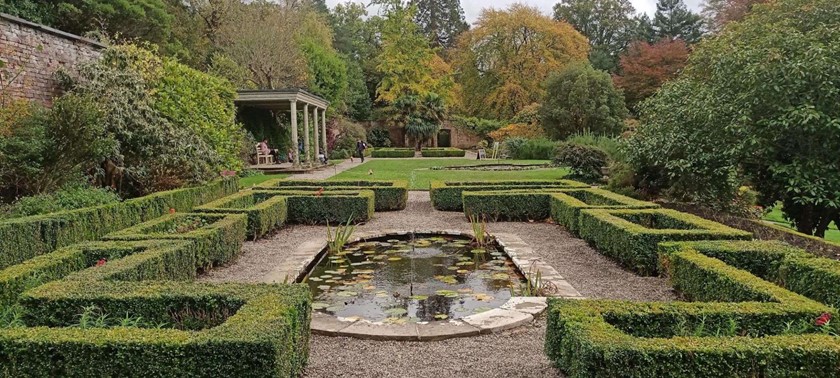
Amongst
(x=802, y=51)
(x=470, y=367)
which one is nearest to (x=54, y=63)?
(x=470, y=367)

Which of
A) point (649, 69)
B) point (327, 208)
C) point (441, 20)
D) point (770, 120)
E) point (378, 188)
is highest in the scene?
point (441, 20)

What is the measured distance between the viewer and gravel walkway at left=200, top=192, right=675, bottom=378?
3.62m

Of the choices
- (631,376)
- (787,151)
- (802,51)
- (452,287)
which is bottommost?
(452,287)

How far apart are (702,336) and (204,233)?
5172 mm

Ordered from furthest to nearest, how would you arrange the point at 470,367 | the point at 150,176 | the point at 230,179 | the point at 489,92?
the point at 489,92
the point at 230,179
the point at 150,176
the point at 470,367

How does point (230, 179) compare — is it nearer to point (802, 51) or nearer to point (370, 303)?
point (370, 303)

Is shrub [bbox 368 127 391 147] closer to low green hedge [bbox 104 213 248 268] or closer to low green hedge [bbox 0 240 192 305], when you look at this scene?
low green hedge [bbox 104 213 248 268]

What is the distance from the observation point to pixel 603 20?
43.1 m

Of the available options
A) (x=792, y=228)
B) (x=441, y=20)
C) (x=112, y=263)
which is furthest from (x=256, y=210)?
(x=441, y=20)

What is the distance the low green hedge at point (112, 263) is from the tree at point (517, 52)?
101 ft

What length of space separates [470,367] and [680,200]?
9.11 m

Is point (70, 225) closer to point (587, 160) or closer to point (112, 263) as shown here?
point (112, 263)

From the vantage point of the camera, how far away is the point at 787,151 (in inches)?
316

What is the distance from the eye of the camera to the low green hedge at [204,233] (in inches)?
240
